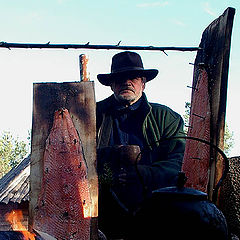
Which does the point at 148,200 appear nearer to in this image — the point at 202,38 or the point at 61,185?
the point at 61,185

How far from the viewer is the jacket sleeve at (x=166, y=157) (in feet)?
12.4

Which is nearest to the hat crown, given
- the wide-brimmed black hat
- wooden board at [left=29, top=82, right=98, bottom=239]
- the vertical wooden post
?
the wide-brimmed black hat

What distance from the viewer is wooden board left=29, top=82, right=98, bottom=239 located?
11.1 feet

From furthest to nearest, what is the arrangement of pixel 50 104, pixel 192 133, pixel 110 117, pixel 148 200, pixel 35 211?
pixel 110 117 → pixel 192 133 → pixel 50 104 → pixel 35 211 → pixel 148 200

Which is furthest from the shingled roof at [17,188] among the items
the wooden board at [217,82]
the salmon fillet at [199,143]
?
the wooden board at [217,82]

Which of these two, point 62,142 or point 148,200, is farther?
point 62,142

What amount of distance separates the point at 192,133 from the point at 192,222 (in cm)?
140

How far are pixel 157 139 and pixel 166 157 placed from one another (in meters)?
0.21

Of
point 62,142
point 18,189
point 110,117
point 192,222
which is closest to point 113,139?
point 110,117

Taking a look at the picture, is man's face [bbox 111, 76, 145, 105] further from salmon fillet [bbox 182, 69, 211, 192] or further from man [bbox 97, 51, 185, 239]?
salmon fillet [bbox 182, 69, 211, 192]

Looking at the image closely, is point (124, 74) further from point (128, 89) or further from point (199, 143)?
point (199, 143)

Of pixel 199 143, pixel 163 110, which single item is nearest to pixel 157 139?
pixel 163 110

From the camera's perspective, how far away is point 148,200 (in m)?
2.77

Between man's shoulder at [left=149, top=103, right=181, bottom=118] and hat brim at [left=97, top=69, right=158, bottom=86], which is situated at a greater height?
hat brim at [left=97, top=69, right=158, bottom=86]
